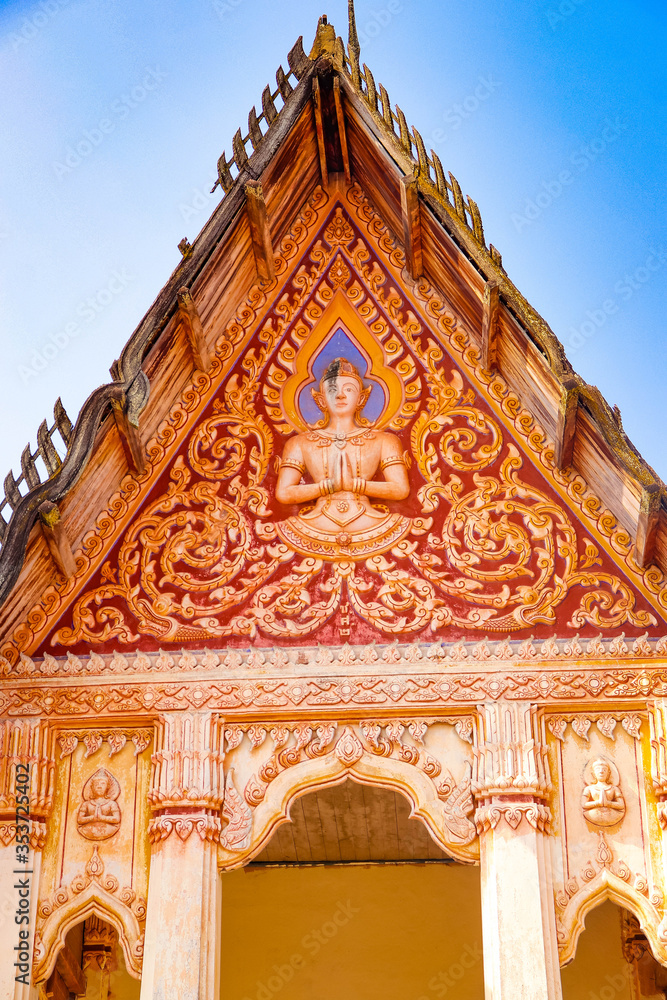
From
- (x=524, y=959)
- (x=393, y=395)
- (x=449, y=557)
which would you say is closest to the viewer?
(x=524, y=959)

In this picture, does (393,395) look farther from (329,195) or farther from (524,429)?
(329,195)

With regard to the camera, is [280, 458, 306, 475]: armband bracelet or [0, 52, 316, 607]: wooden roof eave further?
[280, 458, 306, 475]: armband bracelet

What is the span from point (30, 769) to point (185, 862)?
1.13 metres

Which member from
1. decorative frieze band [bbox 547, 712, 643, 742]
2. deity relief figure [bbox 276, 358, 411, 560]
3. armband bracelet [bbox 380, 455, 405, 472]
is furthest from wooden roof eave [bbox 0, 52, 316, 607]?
decorative frieze band [bbox 547, 712, 643, 742]

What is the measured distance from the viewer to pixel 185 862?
28.1 feet

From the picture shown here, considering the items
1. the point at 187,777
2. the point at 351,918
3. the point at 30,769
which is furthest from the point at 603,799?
the point at 351,918

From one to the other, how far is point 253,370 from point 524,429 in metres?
1.91

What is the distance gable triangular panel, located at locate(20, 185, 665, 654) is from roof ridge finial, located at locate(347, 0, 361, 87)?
1080 mm

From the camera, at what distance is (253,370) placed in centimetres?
1026

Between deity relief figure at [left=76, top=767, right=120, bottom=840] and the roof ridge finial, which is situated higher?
the roof ridge finial

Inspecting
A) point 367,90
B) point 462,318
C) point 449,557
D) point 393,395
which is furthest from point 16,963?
point 367,90

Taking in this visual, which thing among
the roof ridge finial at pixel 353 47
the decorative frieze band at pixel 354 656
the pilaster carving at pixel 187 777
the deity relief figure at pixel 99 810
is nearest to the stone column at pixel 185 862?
the pilaster carving at pixel 187 777

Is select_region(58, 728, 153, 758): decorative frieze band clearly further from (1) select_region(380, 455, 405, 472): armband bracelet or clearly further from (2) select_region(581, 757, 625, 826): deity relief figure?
(2) select_region(581, 757, 625, 826): deity relief figure

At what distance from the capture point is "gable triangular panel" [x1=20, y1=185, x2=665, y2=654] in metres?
9.27
